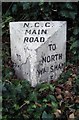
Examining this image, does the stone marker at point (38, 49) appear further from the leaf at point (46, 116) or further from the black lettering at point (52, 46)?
the leaf at point (46, 116)

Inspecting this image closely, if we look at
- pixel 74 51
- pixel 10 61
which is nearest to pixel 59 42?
pixel 74 51

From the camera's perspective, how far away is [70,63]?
443 centimetres

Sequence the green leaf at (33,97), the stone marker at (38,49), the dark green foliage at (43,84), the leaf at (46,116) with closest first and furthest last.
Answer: the leaf at (46,116) → the dark green foliage at (43,84) → the green leaf at (33,97) → the stone marker at (38,49)

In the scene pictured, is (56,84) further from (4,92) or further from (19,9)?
(19,9)

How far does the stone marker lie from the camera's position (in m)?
3.99

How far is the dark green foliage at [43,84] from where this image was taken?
11.7 ft

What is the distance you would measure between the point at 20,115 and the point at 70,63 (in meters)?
1.12

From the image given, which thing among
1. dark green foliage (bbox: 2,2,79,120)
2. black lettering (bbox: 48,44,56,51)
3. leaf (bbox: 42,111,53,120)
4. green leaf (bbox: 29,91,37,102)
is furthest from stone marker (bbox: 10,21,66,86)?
leaf (bbox: 42,111,53,120)

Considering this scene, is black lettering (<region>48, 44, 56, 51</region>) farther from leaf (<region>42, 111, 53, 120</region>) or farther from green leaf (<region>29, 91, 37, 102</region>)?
leaf (<region>42, 111, 53, 120</region>)

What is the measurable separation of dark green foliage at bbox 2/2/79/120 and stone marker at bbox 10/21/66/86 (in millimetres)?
103

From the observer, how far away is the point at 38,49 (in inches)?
155

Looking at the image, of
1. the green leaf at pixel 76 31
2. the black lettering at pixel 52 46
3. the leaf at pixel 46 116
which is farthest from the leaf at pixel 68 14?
the leaf at pixel 46 116

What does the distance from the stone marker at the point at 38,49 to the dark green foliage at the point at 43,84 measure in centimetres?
10

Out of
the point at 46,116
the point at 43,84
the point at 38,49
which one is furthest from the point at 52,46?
the point at 46,116
